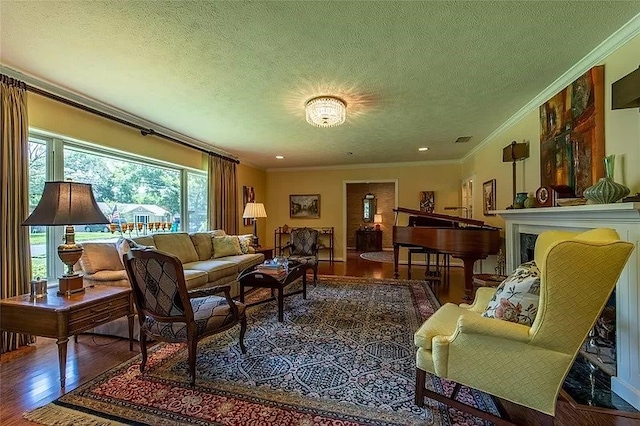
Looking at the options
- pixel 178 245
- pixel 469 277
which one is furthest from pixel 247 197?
pixel 469 277

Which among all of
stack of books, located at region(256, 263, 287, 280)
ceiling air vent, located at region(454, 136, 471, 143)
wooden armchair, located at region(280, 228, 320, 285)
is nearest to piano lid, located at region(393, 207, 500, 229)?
ceiling air vent, located at region(454, 136, 471, 143)

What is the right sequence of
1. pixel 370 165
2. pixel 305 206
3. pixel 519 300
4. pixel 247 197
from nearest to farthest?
pixel 519 300, pixel 247 197, pixel 370 165, pixel 305 206

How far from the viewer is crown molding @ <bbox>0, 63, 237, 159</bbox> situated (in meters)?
2.63

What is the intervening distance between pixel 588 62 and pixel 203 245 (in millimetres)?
4796

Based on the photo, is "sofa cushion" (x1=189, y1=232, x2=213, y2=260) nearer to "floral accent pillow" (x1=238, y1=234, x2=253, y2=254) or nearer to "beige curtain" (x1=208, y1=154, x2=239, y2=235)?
"floral accent pillow" (x1=238, y1=234, x2=253, y2=254)

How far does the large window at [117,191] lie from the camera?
2.99m

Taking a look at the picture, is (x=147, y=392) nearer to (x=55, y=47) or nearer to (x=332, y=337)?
(x=332, y=337)

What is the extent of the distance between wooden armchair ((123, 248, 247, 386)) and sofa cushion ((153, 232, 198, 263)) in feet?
5.72

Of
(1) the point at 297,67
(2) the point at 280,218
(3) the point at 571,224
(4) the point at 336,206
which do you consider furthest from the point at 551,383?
(2) the point at 280,218

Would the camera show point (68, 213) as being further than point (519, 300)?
Yes

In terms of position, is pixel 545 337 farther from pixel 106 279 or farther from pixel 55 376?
pixel 106 279

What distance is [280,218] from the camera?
319 inches

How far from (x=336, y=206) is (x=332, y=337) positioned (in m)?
5.14

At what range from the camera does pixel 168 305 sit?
2.02 m
